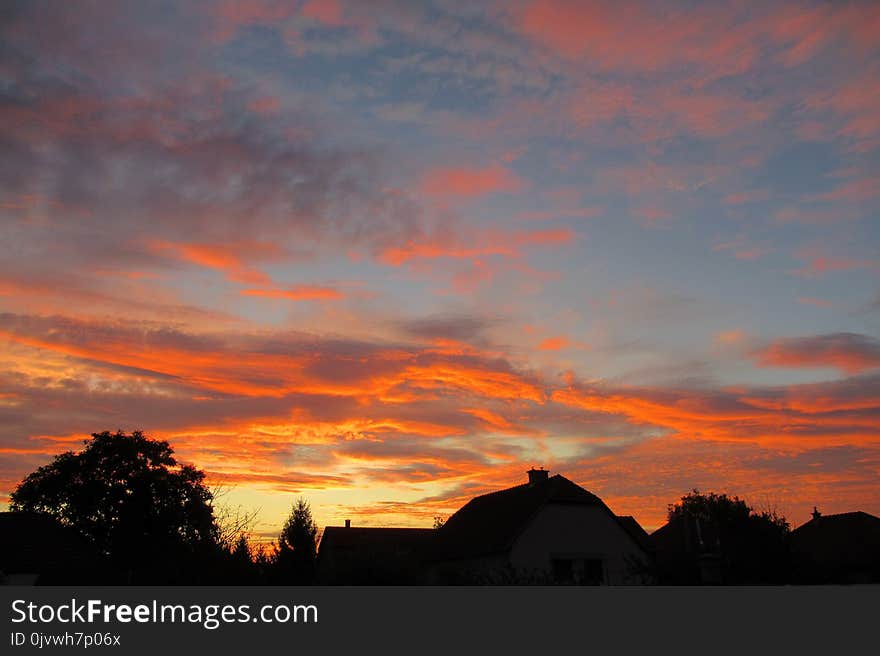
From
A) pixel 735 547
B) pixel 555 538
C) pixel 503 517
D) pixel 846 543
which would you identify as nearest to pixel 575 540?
pixel 555 538

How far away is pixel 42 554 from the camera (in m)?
39.9

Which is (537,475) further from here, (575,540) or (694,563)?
(694,563)

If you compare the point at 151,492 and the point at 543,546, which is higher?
the point at 151,492

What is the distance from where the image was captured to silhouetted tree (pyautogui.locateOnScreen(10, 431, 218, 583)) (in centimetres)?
5488

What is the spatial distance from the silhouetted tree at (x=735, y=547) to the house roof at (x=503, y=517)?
916 centimetres

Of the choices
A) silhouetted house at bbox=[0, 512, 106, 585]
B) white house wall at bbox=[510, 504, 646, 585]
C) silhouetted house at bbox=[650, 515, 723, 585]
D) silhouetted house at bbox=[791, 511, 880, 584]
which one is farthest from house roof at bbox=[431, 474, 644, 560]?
silhouetted house at bbox=[0, 512, 106, 585]

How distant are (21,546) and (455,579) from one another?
1294 inches

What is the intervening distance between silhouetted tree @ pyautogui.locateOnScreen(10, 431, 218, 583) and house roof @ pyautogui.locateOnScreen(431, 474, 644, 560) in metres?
Answer: 20.4

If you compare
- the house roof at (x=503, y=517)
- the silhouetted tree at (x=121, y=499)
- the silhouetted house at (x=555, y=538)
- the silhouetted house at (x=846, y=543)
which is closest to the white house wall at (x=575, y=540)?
the silhouetted house at (x=555, y=538)

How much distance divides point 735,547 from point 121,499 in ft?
157

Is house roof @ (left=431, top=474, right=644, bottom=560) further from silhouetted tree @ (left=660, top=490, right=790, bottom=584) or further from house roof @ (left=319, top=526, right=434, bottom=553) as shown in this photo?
house roof @ (left=319, top=526, right=434, bottom=553)
